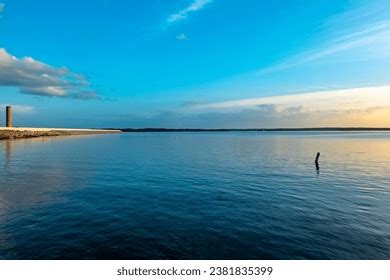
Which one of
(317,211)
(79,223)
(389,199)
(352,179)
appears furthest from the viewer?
(352,179)

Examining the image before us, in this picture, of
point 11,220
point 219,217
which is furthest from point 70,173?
point 219,217

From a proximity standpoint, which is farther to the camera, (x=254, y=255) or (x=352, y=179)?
(x=352, y=179)

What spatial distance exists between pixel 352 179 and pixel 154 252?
2665 centimetres

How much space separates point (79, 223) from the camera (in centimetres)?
1488

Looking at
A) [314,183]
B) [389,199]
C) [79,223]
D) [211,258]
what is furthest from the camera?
[314,183]

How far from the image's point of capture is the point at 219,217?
1639cm

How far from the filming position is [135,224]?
14.9 meters

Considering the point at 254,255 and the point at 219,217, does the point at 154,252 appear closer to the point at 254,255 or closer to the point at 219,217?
the point at 254,255

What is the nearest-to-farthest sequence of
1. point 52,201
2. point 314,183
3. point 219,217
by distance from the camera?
1. point 219,217
2. point 52,201
3. point 314,183

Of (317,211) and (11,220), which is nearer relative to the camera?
(11,220)

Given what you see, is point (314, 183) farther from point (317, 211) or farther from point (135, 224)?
point (135, 224)
